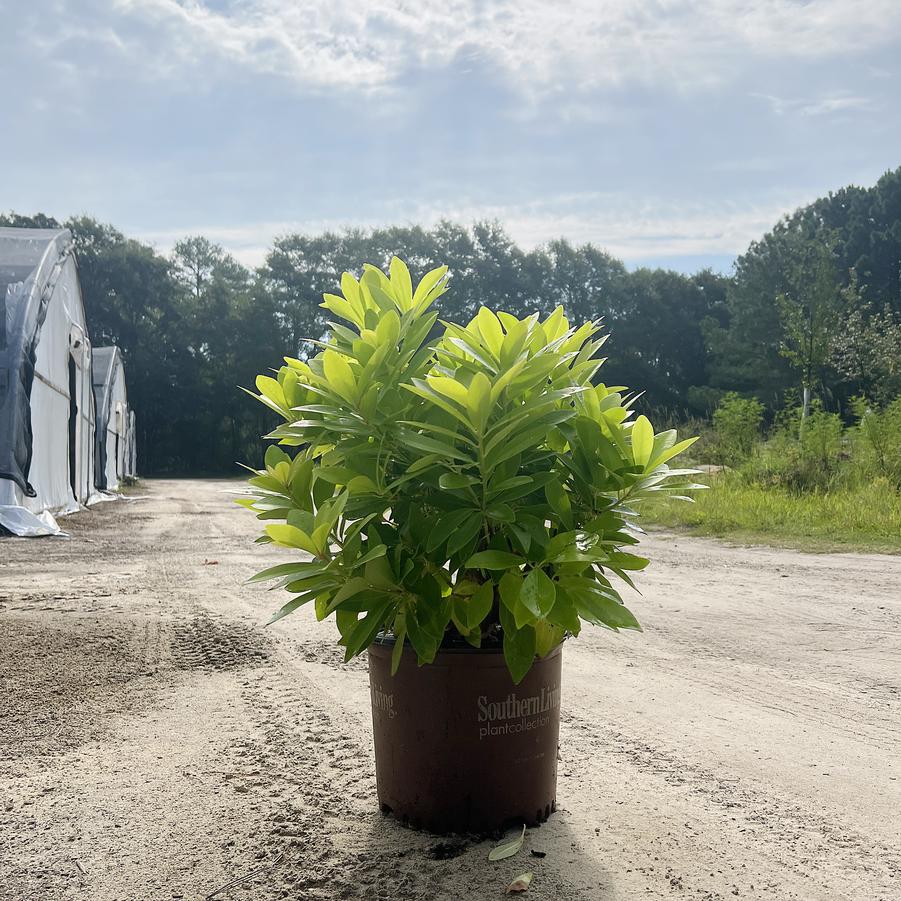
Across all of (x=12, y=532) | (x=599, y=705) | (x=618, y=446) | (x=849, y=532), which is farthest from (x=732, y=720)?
(x=12, y=532)

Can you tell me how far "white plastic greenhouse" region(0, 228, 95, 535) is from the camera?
1011 cm

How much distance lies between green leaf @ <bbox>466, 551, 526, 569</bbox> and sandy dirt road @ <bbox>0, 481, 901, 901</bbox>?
31.1 inches

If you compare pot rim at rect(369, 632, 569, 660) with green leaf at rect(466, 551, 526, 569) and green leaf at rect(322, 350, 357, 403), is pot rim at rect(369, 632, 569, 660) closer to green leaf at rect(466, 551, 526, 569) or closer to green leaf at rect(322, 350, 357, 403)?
green leaf at rect(466, 551, 526, 569)

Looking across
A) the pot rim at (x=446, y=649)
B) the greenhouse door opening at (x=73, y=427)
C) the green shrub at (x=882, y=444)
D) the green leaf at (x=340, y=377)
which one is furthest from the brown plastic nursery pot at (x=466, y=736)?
the greenhouse door opening at (x=73, y=427)

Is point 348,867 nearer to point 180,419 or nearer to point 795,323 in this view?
point 795,323

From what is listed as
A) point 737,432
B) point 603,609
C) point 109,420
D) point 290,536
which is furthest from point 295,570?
point 109,420

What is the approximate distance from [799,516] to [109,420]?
1736 cm

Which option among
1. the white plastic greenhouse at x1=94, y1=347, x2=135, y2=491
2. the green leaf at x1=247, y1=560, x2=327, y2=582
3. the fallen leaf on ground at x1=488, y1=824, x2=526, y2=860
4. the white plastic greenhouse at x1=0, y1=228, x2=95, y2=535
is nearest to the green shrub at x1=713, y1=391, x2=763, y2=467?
the white plastic greenhouse at x1=0, y1=228, x2=95, y2=535

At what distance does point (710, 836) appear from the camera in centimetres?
231

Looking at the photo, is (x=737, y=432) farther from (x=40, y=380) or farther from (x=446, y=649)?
(x=446, y=649)

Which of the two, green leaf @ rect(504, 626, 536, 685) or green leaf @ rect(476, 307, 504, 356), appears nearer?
green leaf @ rect(504, 626, 536, 685)

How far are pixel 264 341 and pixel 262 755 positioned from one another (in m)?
42.5

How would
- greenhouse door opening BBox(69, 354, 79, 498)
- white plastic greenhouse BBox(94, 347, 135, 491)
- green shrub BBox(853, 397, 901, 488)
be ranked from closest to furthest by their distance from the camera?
green shrub BBox(853, 397, 901, 488) < greenhouse door opening BBox(69, 354, 79, 498) < white plastic greenhouse BBox(94, 347, 135, 491)

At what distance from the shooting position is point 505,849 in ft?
7.14
